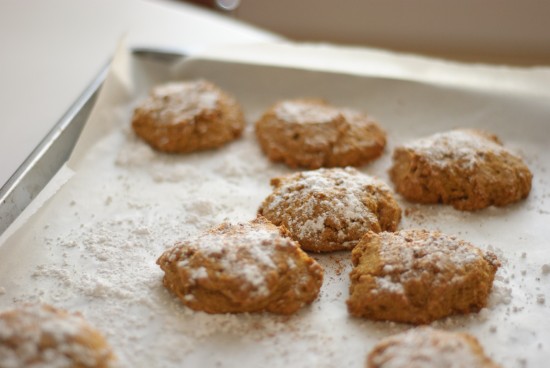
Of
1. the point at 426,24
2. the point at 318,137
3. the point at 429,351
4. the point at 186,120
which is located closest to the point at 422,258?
the point at 429,351

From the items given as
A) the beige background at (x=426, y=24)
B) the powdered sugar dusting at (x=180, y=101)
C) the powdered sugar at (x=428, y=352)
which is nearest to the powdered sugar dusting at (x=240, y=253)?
the powdered sugar at (x=428, y=352)

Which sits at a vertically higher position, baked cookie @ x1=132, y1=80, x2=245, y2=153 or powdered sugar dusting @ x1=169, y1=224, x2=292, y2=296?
powdered sugar dusting @ x1=169, y1=224, x2=292, y2=296

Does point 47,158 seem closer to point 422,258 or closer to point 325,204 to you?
point 325,204

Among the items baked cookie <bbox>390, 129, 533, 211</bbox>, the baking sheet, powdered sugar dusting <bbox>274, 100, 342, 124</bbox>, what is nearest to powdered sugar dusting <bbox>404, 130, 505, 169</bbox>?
baked cookie <bbox>390, 129, 533, 211</bbox>

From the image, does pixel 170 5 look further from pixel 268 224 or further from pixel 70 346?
pixel 70 346

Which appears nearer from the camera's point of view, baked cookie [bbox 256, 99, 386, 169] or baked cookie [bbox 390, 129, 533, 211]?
baked cookie [bbox 390, 129, 533, 211]

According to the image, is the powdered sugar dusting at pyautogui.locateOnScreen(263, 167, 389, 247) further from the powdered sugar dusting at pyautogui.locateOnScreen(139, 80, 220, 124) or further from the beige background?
the beige background

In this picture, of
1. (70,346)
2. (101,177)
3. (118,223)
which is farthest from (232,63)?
(70,346)

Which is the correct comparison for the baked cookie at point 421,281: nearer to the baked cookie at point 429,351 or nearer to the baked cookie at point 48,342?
the baked cookie at point 429,351
